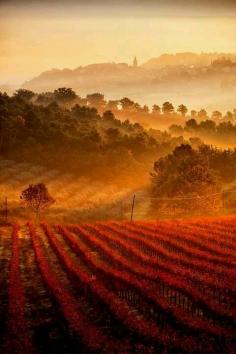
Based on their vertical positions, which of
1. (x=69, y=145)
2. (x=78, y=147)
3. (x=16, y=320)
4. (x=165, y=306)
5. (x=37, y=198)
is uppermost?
(x=69, y=145)

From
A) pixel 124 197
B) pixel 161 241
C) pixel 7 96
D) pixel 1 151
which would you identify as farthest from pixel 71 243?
pixel 7 96

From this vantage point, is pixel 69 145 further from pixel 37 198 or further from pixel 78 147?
pixel 37 198

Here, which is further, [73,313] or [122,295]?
[122,295]

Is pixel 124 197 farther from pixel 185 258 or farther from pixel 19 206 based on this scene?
pixel 185 258

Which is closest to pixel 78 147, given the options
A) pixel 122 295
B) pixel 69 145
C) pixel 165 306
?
pixel 69 145

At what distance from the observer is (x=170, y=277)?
1970cm

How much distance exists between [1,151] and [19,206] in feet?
137

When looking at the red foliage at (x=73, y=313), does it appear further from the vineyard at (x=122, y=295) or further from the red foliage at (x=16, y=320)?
the red foliage at (x=16, y=320)

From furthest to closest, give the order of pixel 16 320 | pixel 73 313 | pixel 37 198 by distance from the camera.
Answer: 1. pixel 37 198
2. pixel 73 313
3. pixel 16 320

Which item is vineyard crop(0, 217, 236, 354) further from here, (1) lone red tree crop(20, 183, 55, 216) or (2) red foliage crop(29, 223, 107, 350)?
(1) lone red tree crop(20, 183, 55, 216)

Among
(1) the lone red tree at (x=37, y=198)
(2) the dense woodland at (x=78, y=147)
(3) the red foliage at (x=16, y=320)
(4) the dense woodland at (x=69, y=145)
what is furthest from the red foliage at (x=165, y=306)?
(4) the dense woodland at (x=69, y=145)

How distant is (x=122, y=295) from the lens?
18.2 m

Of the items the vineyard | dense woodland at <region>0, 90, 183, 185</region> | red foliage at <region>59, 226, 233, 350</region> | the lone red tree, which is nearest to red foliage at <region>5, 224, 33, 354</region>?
the vineyard

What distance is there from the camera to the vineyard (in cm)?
1313
